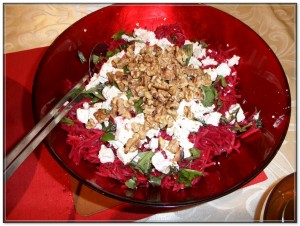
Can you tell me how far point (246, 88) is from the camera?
143 centimetres

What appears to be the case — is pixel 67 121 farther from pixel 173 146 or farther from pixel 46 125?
pixel 173 146

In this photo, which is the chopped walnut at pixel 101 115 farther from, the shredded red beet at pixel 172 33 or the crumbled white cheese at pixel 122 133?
the shredded red beet at pixel 172 33

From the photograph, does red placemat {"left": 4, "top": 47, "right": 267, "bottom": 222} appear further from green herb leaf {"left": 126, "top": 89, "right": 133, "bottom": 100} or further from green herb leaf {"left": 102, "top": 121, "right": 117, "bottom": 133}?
green herb leaf {"left": 126, "top": 89, "right": 133, "bottom": 100}

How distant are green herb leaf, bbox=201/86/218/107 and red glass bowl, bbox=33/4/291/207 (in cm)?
17

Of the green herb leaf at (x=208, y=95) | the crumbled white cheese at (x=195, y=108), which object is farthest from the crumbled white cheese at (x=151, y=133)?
the green herb leaf at (x=208, y=95)

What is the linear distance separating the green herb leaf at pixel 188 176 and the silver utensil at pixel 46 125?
52cm

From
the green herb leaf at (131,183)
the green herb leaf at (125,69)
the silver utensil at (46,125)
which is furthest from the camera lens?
the green herb leaf at (125,69)

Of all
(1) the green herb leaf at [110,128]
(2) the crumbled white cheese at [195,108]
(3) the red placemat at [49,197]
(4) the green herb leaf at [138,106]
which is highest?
(2) the crumbled white cheese at [195,108]

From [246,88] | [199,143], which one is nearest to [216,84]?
[246,88]

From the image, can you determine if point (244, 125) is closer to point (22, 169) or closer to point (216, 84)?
point (216, 84)

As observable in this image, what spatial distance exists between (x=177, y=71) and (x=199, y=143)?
0.33 meters

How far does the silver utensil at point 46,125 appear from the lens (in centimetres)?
103

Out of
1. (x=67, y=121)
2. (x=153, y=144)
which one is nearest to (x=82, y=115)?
(x=67, y=121)

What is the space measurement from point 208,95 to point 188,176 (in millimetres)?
368
